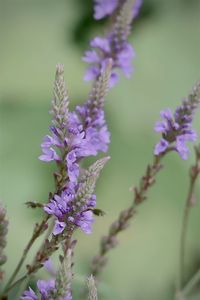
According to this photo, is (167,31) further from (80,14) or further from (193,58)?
(80,14)

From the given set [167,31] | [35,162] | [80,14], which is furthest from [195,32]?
[35,162]

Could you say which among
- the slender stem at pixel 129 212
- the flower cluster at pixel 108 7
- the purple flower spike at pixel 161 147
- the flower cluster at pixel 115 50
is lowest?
the slender stem at pixel 129 212

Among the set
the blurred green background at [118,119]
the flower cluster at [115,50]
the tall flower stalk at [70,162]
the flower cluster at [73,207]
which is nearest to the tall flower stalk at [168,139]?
the tall flower stalk at [70,162]

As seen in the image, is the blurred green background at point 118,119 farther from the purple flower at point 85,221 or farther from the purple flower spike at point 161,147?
the purple flower at point 85,221

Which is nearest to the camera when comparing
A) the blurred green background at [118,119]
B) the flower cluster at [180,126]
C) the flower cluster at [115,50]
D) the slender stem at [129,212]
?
the flower cluster at [180,126]

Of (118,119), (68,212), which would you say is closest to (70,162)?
(68,212)

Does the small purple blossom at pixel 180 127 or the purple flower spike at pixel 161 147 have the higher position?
the small purple blossom at pixel 180 127

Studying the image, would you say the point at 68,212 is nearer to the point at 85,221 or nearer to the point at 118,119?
the point at 85,221

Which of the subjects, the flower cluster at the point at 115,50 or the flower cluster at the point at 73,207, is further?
the flower cluster at the point at 115,50

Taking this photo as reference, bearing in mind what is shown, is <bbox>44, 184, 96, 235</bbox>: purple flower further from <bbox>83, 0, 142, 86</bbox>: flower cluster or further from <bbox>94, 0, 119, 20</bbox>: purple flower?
<bbox>94, 0, 119, 20</bbox>: purple flower
